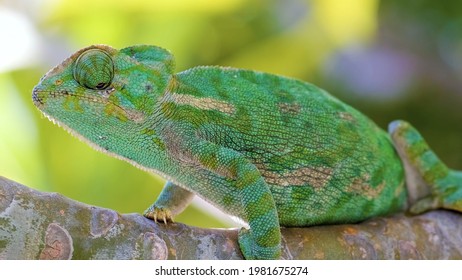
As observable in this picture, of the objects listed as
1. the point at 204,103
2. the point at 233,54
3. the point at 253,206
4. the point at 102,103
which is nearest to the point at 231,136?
the point at 204,103

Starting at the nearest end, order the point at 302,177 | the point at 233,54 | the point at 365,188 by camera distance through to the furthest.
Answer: the point at 302,177 → the point at 365,188 → the point at 233,54

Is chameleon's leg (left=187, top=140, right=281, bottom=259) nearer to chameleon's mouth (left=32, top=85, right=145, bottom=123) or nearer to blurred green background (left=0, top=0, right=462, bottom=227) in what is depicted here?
chameleon's mouth (left=32, top=85, right=145, bottom=123)

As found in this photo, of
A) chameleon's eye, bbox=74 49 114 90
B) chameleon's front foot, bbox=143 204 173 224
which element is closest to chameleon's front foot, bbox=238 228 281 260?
chameleon's front foot, bbox=143 204 173 224

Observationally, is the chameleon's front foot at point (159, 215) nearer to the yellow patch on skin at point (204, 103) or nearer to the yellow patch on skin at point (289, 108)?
the yellow patch on skin at point (204, 103)

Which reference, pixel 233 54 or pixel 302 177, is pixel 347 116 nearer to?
pixel 302 177

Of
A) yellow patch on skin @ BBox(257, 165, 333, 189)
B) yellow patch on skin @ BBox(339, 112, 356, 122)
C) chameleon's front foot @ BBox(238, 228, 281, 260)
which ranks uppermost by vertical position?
yellow patch on skin @ BBox(339, 112, 356, 122)

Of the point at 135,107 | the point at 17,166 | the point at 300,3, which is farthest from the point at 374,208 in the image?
the point at 300,3

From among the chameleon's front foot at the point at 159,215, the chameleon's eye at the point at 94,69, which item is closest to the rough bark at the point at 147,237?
the chameleon's front foot at the point at 159,215

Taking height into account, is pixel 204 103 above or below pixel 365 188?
above

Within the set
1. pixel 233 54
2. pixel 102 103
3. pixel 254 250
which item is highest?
pixel 233 54
